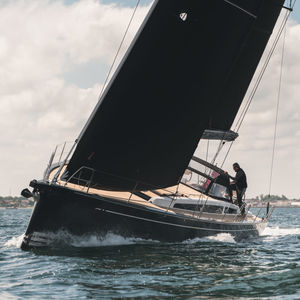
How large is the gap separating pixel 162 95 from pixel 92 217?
3.33 meters

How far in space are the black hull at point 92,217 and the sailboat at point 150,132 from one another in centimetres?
2

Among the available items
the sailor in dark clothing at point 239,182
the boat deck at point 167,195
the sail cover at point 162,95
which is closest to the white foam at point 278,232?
the sailor in dark clothing at point 239,182

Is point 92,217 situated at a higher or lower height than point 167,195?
lower

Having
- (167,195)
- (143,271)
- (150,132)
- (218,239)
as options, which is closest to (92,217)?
(150,132)

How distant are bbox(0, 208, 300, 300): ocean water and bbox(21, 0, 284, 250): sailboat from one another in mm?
489

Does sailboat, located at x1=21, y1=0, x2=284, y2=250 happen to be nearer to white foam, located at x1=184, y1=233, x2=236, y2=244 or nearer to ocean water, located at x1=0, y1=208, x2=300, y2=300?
white foam, located at x1=184, y1=233, x2=236, y2=244

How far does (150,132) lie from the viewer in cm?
1270

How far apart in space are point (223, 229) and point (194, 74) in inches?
185

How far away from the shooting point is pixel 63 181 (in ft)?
40.8

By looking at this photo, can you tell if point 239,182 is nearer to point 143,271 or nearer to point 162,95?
point 162,95

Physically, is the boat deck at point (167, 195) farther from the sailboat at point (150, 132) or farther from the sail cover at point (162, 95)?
the sail cover at point (162, 95)

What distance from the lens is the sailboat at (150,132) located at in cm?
1197

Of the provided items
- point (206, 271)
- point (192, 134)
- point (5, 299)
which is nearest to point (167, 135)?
point (192, 134)

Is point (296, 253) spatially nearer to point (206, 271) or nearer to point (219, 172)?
point (206, 271)
